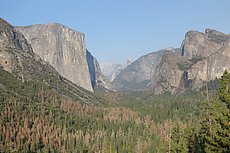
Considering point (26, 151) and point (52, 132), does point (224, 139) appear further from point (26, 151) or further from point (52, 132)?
point (52, 132)

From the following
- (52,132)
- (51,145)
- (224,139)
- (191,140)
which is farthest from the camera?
(52,132)

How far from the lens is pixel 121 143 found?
187m

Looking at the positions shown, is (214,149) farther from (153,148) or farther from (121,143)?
(121,143)

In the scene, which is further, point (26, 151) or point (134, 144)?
point (134, 144)

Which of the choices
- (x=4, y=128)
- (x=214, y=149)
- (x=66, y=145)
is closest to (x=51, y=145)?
(x=66, y=145)

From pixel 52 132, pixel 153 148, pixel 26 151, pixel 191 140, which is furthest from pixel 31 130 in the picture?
pixel 191 140

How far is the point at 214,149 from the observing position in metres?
44.8

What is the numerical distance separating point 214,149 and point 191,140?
Result: 3827 centimetres

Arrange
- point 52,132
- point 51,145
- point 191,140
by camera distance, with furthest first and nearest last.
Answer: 1. point 52,132
2. point 51,145
3. point 191,140

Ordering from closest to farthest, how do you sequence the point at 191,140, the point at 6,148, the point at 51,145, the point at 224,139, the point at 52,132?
the point at 224,139, the point at 191,140, the point at 6,148, the point at 51,145, the point at 52,132

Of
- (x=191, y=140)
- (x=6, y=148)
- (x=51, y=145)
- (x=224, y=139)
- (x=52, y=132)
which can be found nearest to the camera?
(x=224, y=139)

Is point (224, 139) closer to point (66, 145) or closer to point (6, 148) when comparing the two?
point (6, 148)

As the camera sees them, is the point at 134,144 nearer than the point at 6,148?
No

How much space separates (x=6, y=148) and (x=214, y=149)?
131 metres
